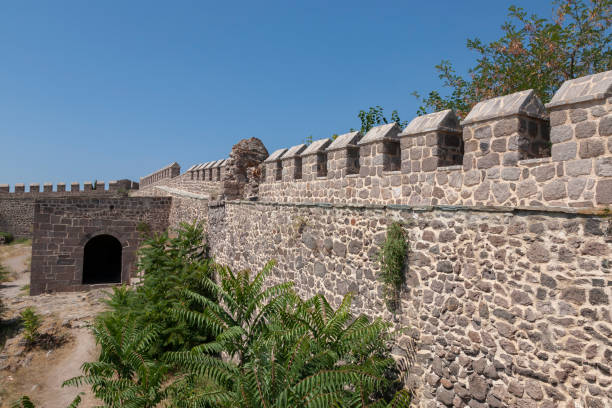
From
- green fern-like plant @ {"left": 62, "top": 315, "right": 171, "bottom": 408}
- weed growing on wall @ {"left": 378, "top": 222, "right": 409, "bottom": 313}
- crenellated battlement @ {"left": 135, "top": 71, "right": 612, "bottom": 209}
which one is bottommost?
green fern-like plant @ {"left": 62, "top": 315, "right": 171, "bottom": 408}

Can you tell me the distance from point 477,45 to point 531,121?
924cm

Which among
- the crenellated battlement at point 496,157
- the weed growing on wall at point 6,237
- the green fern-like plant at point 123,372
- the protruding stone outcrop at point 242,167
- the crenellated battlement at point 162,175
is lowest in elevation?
the green fern-like plant at point 123,372

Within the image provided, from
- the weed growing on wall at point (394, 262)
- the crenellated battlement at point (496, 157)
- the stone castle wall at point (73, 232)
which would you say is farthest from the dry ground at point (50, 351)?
the crenellated battlement at point (496, 157)

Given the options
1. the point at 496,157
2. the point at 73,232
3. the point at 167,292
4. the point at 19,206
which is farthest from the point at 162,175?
the point at 496,157

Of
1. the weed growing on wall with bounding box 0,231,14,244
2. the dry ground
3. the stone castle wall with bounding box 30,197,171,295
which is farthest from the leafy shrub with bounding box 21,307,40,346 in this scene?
the weed growing on wall with bounding box 0,231,14,244

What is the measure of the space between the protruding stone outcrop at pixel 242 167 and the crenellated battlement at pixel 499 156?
495cm

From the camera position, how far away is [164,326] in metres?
9.24

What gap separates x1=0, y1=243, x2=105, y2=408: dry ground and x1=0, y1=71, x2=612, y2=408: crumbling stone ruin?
678cm

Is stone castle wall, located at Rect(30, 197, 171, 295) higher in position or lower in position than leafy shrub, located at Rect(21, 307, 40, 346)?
higher

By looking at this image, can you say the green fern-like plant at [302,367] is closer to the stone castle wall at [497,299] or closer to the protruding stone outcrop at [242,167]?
the stone castle wall at [497,299]

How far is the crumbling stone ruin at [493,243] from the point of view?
11.9ft

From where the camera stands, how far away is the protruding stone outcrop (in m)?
11.9

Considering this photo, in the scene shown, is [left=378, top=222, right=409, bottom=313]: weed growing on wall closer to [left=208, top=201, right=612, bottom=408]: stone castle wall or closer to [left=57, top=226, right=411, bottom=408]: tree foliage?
[left=208, top=201, right=612, bottom=408]: stone castle wall

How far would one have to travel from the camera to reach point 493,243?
4.31m
